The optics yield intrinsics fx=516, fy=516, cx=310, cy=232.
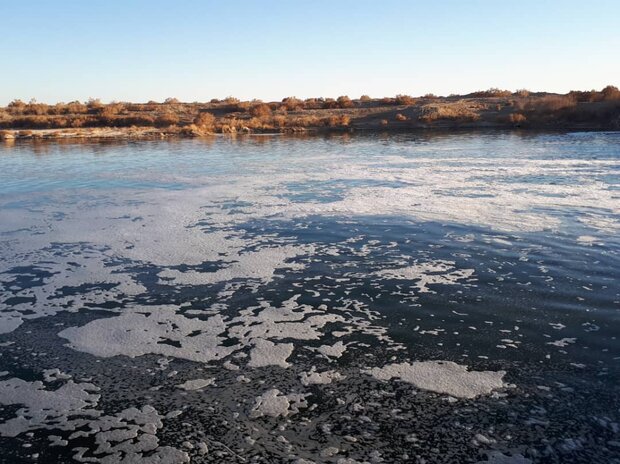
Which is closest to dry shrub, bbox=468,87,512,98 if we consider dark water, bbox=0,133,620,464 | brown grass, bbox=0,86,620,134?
brown grass, bbox=0,86,620,134

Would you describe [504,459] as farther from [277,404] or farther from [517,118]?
[517,118]

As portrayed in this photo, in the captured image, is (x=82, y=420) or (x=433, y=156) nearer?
(x=82, y=420)

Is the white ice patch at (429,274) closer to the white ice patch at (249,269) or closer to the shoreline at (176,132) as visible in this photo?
the white ice patch at (249,269)

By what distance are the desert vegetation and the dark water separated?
27.9 metres

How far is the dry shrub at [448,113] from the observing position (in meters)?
39.9

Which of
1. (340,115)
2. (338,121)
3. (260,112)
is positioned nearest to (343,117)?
(338,121)

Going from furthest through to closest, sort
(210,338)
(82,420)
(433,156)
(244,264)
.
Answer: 1. (433,156)
2. (244,264)
3. (210,338)
4. (82,420)

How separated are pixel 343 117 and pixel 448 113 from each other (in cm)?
832

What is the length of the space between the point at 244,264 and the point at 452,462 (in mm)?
4518

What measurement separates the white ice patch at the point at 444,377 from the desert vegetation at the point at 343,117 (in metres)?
33.4

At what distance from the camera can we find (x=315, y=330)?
5.29 m

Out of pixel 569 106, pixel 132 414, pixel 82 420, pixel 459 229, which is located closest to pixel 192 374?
pixel 132 414

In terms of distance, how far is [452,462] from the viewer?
3.33m

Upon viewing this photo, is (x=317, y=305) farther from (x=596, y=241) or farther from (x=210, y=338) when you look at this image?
(x=596, y=241)
